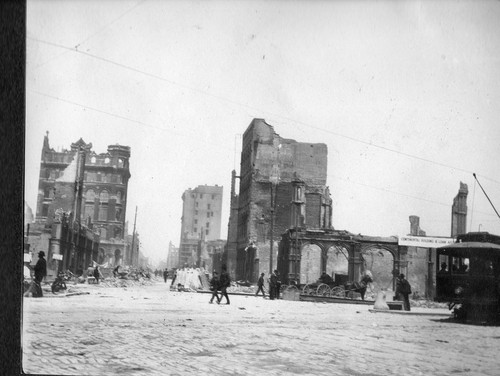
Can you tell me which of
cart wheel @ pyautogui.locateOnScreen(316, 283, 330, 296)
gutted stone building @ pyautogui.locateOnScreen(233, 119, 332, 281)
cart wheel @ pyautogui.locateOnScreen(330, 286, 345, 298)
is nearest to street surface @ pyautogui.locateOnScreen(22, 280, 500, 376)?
cart wheel @ pyautogui.locateOnScreen(330, 286, 345, 298)

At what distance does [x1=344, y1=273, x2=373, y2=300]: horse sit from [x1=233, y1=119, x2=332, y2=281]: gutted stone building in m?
9.67

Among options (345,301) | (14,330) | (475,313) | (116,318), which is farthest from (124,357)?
(345,301)

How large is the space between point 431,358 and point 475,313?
652cm

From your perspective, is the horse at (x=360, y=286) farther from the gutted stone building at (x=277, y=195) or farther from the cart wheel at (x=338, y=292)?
the gutted stone building at (x=277, y=195)

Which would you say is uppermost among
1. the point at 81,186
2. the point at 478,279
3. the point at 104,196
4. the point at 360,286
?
the point at 104,196

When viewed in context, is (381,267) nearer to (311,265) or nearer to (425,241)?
(311,265)

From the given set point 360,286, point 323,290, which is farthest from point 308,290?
point 360,286

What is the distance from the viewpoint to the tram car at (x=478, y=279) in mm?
12219

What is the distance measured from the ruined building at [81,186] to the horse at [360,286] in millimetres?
12418

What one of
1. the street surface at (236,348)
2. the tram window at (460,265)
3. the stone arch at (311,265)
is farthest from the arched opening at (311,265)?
the street surface at (236,348)

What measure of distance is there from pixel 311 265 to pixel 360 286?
1209 cm

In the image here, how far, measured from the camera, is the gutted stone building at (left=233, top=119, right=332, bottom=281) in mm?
35500

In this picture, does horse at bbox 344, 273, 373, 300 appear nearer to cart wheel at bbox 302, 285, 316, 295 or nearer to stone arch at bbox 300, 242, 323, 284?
cart wheel at bbox 302, 285, 316, 295

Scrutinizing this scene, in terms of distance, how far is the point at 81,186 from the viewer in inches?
664
